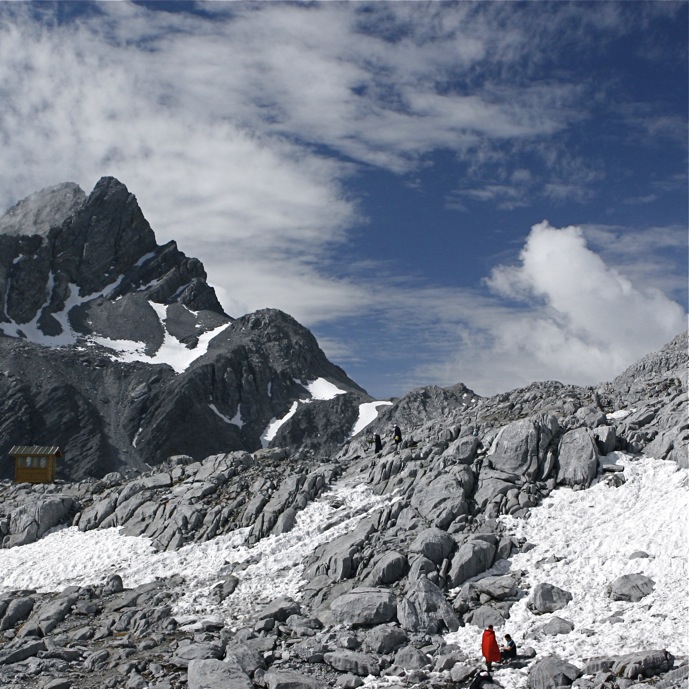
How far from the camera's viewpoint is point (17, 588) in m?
33.6

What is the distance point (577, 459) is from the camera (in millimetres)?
30141

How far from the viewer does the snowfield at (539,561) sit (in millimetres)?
20172

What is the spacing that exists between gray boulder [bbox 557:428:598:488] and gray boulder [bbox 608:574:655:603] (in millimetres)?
7165

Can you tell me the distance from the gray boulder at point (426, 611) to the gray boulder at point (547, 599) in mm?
2716

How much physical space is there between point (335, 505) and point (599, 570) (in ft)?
46.4

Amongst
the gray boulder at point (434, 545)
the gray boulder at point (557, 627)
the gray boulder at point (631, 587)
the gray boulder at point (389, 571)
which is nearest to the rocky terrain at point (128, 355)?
the gray boulder at point (434, 545)

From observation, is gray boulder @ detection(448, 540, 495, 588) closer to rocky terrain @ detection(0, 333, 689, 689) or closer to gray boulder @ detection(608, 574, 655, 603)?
rocky terrain @ detection(0, 333, 689, 689)

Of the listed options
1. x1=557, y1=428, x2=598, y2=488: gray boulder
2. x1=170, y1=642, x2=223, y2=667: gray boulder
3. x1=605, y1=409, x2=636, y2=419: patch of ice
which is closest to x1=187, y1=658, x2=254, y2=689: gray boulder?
x1=170, y1=642, x2=223, y2=667: gray boulder

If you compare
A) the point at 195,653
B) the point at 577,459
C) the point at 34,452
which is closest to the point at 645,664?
the point at 577,459

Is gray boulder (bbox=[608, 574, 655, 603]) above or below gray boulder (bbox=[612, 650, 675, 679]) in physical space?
above

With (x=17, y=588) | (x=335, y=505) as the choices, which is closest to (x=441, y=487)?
(x=335, y=505)

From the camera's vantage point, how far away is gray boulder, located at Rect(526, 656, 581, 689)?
1811cm

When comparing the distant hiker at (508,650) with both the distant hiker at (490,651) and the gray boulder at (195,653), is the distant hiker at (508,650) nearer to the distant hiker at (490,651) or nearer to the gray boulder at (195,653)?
the distant hiker at (490,651)

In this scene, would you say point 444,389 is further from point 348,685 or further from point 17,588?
point 348,685
